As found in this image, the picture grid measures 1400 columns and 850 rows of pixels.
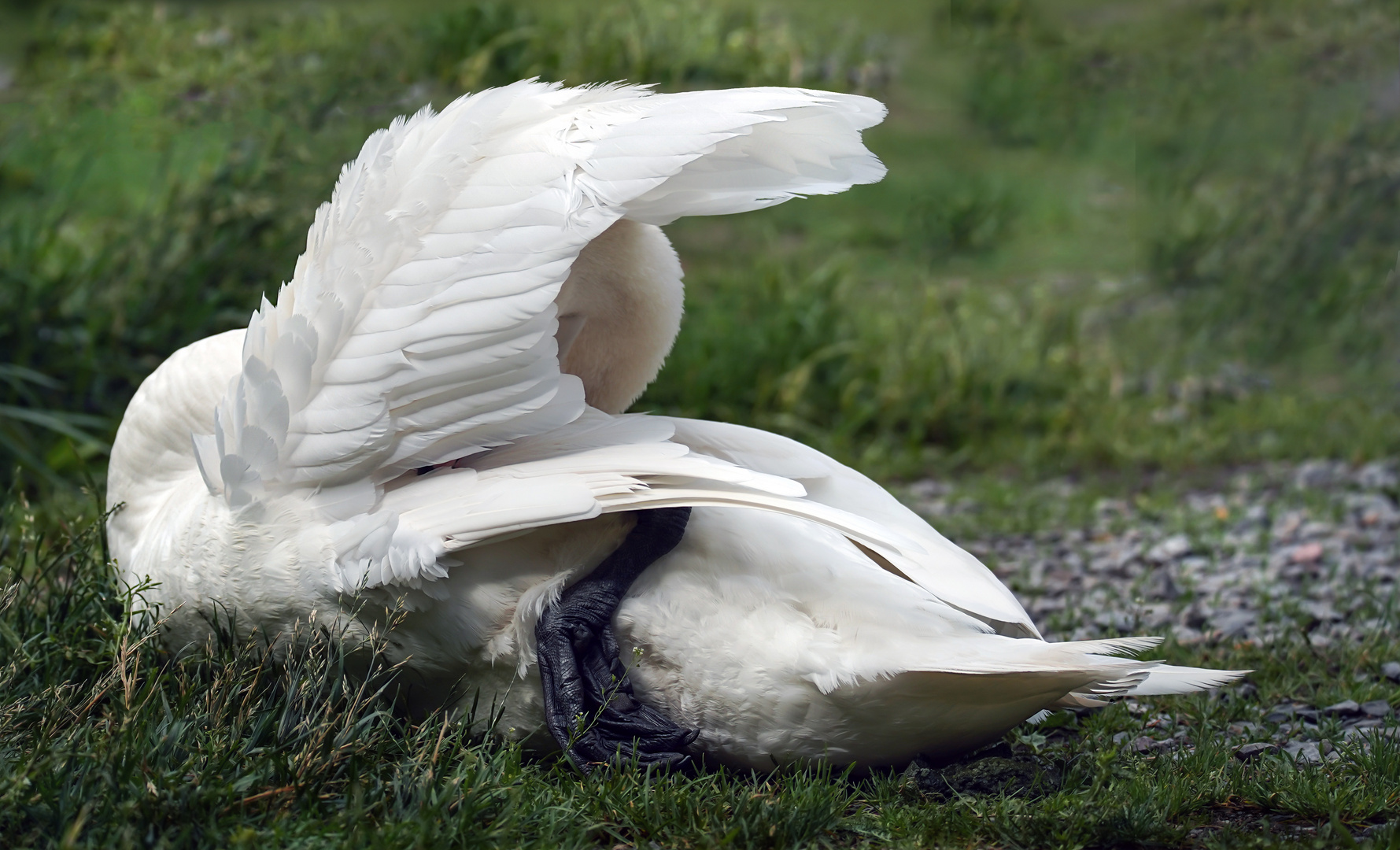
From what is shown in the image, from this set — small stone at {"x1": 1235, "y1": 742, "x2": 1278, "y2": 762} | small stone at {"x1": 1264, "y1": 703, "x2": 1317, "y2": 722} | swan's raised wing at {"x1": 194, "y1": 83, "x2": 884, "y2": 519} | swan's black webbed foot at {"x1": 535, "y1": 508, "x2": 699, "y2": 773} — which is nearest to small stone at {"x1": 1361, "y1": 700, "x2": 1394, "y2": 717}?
small stone at {"x1": 1264, "y1": 703, "x2": 1317, "y2": 722}

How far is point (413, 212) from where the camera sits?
8.77 feet

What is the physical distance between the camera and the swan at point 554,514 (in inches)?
101

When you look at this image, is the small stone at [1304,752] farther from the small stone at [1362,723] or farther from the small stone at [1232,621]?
the small stone at [1232,621]

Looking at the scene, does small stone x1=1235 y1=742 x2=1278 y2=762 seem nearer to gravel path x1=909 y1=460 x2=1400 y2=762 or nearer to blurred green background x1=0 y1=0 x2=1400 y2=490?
gravel path x1=909 y1=460 x2=1400 y2=762

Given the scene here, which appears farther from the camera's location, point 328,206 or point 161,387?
point 161,387

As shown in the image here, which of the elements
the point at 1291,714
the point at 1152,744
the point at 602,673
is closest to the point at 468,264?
the point at 602,673

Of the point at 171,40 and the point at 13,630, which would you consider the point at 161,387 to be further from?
the point at 171,40

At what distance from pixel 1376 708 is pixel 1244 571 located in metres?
1.32

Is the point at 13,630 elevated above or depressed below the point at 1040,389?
above

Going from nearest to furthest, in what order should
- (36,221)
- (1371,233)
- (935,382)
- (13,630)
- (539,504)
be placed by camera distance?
(539,504)
(13,630)
(36,221)
(935,382)
(1371,233)

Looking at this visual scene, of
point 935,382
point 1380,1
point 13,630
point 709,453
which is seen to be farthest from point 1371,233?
point 13,630

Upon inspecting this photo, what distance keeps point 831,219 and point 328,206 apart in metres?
6.32

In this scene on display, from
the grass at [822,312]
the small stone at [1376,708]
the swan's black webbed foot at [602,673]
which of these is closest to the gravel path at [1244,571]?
the small stone at [1376,708]

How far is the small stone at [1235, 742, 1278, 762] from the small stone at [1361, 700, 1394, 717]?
1.30ft
